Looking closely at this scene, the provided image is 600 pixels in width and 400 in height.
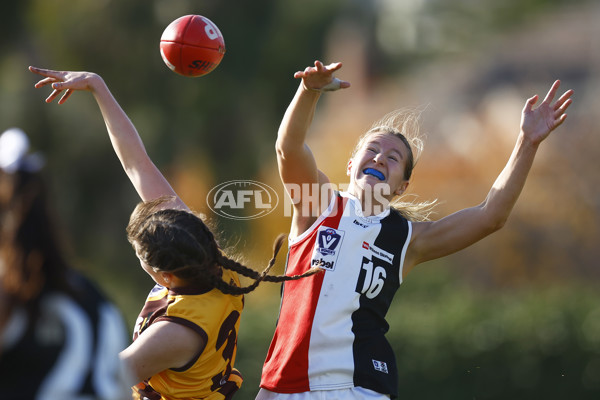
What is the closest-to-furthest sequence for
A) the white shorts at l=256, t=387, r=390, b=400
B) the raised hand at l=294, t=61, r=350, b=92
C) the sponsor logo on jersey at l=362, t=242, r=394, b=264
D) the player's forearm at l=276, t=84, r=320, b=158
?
the raised hand at l=294, t=61, r=350, b=92, the player's forearm at l=276, t=84, r=320, b=158, the white shorts at l=256, t=387, r=390, b=400, the sponsor logo on jersey at l=362, t=242, r=394, b=264

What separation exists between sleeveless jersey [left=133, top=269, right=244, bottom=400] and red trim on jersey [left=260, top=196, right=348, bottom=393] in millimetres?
426

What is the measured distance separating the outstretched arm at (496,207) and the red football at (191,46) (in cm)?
161

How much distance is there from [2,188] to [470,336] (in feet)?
21.7

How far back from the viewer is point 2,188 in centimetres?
237

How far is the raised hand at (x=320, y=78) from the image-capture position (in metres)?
3.67

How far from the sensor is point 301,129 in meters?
3.84

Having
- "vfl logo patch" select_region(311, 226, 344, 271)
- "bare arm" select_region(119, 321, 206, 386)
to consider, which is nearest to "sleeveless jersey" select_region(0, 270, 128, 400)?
"bare arm" select_region(119, 321, 206, 386)

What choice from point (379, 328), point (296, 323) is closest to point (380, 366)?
point (379, 328)

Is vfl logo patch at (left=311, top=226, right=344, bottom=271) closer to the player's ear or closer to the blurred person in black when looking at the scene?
the player's ear

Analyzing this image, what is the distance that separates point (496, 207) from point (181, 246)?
1.69m

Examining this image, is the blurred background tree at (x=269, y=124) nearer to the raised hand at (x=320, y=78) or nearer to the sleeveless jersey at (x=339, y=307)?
the sleeveless jersey at (x=339, y=307)

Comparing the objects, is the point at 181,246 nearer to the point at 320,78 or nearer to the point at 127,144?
the point at 127,144

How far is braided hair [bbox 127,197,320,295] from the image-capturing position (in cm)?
334

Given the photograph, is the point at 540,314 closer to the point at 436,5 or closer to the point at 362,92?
the point at 362,92
